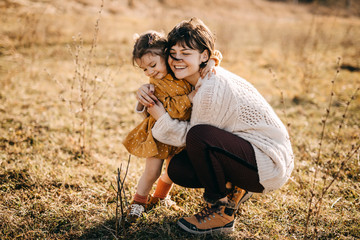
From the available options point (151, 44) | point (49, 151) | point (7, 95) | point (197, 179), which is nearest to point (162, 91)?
point (151, 44)

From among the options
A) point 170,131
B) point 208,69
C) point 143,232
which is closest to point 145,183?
point 143,232

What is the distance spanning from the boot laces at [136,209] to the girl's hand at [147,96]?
2.53ft

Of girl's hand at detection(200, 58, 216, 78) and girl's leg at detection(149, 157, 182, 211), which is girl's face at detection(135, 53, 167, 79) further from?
girl's leg at detection(149, 157, 182, 211)

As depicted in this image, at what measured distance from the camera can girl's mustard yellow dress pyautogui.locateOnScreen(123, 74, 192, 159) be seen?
6.69 feet

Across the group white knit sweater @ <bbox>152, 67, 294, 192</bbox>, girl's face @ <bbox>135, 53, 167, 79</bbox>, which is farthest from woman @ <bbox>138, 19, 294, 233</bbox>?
girl's face @ <bbox>135, 53, 167, 79</bbox>

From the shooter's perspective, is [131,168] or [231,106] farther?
[131,168]

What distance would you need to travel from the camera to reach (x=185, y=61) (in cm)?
195

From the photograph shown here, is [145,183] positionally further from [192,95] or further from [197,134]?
[192,95]

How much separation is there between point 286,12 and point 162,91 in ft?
95.7

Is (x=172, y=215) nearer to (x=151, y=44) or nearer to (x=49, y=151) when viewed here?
(x=151, y=44)

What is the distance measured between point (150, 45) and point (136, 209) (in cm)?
124

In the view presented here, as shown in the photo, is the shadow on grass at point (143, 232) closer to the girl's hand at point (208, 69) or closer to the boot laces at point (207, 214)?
the boot laces at point (207, 214)

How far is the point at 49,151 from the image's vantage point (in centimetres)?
297

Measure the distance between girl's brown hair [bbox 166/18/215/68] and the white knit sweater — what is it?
0.23 metres
